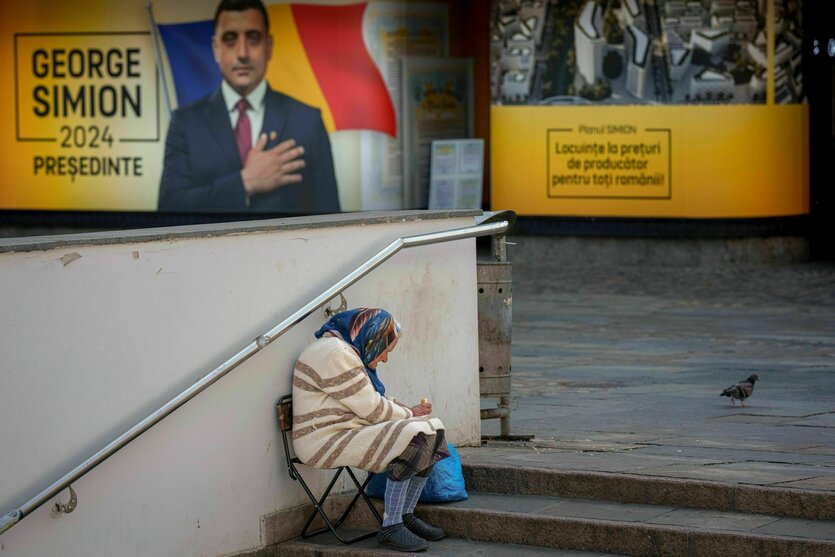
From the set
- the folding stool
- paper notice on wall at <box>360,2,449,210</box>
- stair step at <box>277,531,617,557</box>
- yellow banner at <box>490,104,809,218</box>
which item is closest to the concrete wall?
the folding stool

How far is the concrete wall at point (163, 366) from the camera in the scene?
6008mm

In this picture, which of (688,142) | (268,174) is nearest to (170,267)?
(688,142)

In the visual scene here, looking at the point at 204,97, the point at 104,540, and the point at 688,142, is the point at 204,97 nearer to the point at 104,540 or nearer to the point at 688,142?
the point at 688,142

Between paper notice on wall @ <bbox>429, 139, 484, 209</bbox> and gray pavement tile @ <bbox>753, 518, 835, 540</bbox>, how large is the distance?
496 inches

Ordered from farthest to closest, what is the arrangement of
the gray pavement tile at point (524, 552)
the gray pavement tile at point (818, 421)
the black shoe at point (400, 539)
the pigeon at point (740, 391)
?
the pigeon at point (740, 391)
the gray pavement tile at point (818, 421)
the black shoe at point (400, 539)
the gray pavement tile at point (524, 552)

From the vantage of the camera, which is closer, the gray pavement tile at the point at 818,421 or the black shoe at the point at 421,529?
the black shoe at the point at 421,529

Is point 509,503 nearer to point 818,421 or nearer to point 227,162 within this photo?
point 818,421

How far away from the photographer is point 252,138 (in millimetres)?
19594

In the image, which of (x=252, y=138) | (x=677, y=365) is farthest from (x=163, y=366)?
(x=252, y=138)

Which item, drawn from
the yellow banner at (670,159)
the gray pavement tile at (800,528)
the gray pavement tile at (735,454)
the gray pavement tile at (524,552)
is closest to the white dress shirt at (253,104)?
the yellow banner at (670,159)

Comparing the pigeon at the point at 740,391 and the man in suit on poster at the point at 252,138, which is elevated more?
the man in suit on poster at the point at 252,138

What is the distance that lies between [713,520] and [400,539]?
1.32m

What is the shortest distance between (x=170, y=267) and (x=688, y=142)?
11.7m

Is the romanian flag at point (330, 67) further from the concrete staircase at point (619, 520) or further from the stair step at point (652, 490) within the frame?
the concrete staircase at point (619, 520)
